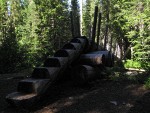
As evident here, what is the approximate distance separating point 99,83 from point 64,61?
1815 millimetres

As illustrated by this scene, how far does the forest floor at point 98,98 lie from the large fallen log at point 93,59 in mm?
762

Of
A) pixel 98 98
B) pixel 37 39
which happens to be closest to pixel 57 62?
pixel 98 98

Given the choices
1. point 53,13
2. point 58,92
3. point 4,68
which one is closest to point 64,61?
point 58,92

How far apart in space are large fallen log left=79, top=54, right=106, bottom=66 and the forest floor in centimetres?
76

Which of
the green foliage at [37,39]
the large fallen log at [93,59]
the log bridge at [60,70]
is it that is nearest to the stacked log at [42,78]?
the log bridge at [60,70]

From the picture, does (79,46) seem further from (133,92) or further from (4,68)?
(4,68)

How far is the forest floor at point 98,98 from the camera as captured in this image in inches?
326

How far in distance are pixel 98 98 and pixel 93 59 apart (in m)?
2.76

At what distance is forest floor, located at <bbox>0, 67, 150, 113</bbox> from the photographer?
828cm

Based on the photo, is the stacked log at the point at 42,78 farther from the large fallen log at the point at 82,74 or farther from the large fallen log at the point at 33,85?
the large fallen log at the point at 82,74

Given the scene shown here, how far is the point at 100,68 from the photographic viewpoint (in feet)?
40.3

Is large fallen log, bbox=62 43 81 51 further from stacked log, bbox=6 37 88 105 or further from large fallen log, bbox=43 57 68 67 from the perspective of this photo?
large fallen log, bbox=43 57 68 67

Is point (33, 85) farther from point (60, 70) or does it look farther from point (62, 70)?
point (62, 70)

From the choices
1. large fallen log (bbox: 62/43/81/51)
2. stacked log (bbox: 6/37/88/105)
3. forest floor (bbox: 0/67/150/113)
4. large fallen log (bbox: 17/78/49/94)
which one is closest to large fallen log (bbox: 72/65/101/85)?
forest floor (bbox: 0/67/150/113)
